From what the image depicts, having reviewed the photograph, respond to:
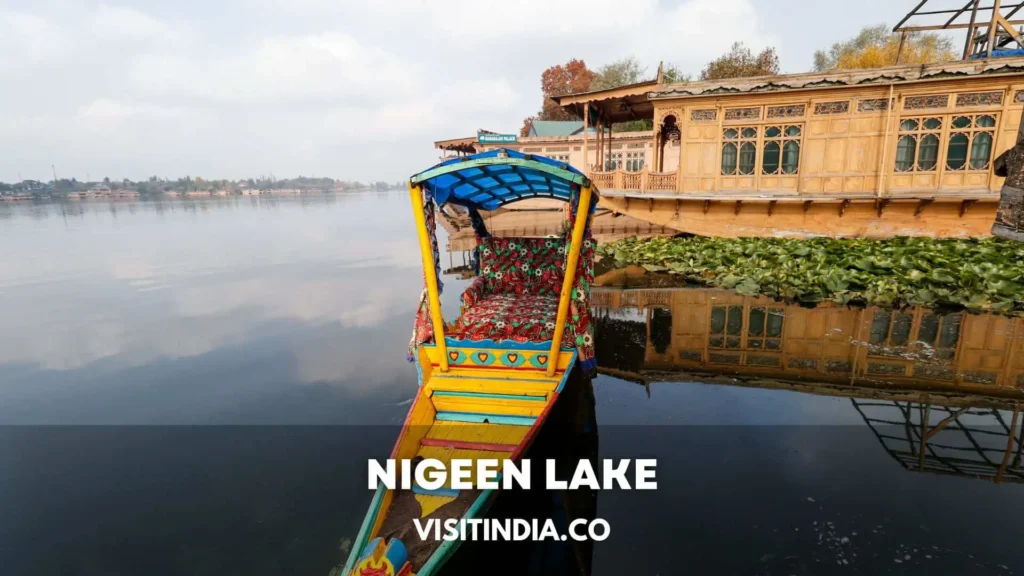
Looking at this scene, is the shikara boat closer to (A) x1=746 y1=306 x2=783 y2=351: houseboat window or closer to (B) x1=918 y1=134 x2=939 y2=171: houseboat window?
(A) x1=746 y1=306 x2=783 y2=351: houseboat window

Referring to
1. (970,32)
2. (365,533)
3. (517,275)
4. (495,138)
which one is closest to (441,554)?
(365,533)

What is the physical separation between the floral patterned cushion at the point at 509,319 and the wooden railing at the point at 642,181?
9.58m

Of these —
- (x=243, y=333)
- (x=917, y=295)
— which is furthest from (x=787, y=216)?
(x=243, y=333)

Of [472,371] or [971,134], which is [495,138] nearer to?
[971,134]

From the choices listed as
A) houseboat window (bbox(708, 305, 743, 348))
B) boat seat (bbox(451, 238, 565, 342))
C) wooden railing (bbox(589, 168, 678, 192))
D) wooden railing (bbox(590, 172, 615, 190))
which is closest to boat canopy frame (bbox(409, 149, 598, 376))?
boat seat (bbox(451, 238, 565, 342))

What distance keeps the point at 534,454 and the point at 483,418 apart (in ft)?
3.10

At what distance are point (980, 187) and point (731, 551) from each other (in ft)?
52.2

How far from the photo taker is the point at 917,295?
9805 millimetres

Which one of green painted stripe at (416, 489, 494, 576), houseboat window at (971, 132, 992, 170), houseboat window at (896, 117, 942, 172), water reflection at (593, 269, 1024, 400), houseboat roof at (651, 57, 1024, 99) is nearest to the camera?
green painted stripe at (416, 489, 494, 576)

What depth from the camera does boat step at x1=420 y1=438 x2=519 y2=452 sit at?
4480 millimetres

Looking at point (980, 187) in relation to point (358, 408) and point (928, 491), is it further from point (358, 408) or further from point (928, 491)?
point (358, 408)

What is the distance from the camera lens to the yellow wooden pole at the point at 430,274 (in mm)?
5301

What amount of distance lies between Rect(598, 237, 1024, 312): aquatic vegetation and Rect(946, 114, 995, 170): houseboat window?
97.5 inches

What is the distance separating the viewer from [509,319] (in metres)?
6.79
